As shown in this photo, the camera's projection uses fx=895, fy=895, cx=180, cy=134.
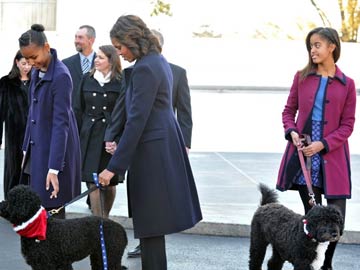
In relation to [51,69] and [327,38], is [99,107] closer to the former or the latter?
[51,69]

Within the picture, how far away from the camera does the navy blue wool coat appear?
555cm

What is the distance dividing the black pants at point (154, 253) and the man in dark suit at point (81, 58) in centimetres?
304

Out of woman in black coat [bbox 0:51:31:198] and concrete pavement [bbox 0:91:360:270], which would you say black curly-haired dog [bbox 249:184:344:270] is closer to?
concrete pavement [bbox 0:91:360:270]

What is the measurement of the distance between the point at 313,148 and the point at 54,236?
200cm

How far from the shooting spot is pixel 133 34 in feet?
18.2

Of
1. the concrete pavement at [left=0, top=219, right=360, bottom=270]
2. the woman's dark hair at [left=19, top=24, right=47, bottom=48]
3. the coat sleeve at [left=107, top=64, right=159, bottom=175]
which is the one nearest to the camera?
the coat sleeve at [left=107, top=64, right=159, bottom=175]

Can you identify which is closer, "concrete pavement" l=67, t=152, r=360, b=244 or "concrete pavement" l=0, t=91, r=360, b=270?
"concrete pavement" l=0, t=91, r=360, b=270

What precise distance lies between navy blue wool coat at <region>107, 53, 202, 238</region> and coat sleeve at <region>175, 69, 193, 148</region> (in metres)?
2.07

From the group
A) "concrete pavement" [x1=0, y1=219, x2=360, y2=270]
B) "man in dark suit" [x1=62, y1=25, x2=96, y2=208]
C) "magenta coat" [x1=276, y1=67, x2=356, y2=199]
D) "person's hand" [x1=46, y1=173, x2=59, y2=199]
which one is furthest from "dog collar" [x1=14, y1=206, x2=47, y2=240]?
"man in dark suit" [x1=62, y1=25, x2=96, y2=208]

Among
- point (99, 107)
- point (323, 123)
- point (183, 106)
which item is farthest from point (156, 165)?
point (99, 107)

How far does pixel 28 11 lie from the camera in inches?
1442

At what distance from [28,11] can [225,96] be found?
11684mm

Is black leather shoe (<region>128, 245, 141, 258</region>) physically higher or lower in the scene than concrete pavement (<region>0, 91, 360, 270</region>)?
higher

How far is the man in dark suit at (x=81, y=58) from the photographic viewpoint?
8969 millimetres
